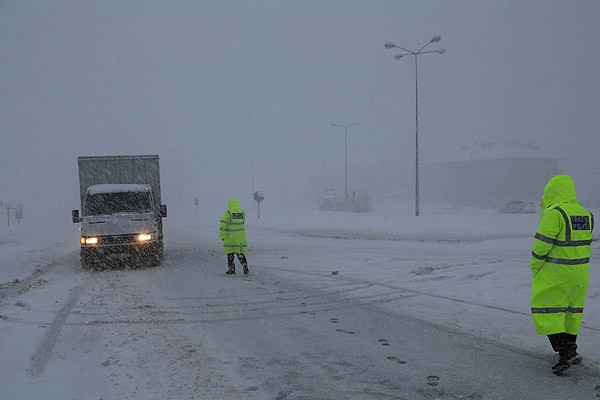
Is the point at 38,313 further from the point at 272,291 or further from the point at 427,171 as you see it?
the point at 427,171

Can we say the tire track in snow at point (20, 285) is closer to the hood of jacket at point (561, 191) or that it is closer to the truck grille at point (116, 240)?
the truck grille at point (116, 240)

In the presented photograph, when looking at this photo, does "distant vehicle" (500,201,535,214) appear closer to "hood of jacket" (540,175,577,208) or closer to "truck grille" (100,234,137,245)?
A: "truck grille" (100,234,137,245)

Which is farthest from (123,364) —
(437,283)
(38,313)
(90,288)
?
(437,283)

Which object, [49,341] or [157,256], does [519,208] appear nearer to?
[157,256]

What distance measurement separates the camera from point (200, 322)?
700 centimetres

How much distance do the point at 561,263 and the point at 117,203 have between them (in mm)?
11726

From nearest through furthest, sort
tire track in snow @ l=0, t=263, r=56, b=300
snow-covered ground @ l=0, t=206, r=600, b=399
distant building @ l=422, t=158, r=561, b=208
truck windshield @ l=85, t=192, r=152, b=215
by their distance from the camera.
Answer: snow-covered ground @ l=0, t=206, r=600, b=399 → tire track in snow @ l=0, t=263, r=56, b=300 → truck windshield @ l=85, t=192, r=152, b=215 → distant building @ l=422, t=158, r=561, b=208

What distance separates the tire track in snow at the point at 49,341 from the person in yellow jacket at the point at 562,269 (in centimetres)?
500

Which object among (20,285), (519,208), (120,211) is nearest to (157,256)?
(120,211)

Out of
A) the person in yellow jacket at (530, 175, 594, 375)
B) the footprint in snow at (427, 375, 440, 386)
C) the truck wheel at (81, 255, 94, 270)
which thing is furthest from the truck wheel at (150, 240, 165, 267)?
the person in yellow jacket at (530, 175, 594, 375)

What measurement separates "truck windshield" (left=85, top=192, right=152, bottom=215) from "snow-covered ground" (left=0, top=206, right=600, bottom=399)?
1.77 metres

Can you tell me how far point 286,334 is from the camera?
6289 mm

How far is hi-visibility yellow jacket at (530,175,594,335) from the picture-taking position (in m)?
4.65

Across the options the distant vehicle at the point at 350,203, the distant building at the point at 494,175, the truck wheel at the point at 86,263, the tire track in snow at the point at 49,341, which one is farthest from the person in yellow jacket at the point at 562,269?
Answer: the distant building at the point at 494,175
